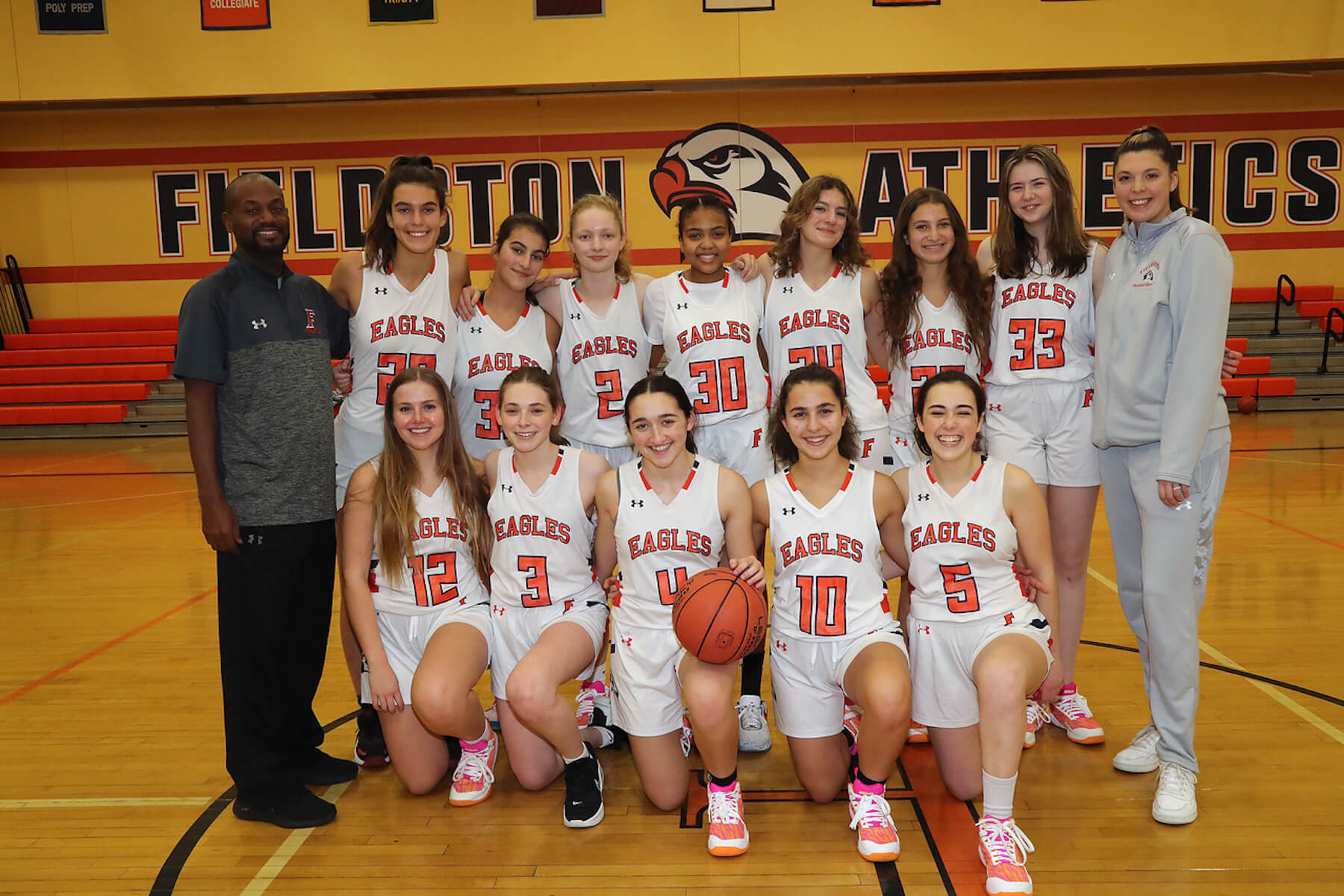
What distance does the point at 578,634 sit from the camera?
313 centimetres

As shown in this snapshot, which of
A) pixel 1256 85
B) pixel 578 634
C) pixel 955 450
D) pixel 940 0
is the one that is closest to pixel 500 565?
pixel 578 634

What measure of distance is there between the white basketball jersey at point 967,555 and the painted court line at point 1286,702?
0.75 metres

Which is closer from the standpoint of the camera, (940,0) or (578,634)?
(578,634)

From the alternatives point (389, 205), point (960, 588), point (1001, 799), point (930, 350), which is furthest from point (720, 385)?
point (1001, 799)

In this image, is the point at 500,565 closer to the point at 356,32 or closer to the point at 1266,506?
the point at 1266,506

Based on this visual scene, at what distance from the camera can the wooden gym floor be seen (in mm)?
2617

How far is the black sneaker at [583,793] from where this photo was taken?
9.52 ft

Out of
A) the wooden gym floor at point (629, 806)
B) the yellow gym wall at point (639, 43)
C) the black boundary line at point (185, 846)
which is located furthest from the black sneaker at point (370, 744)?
the yellow gym wall at point (639, 43)

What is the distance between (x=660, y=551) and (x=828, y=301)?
121 cm

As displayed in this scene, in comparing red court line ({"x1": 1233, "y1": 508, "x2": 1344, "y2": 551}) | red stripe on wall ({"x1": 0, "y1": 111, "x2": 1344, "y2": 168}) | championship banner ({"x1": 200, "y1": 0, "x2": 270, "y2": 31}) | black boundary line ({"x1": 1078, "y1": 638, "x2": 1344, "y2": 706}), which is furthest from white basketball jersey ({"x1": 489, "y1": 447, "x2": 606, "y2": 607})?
championship banner ({"x1": 200, "y1": 0, "x2": 270, "y2": 31})

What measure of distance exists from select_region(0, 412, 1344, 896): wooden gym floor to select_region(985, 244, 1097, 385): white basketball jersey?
125cm

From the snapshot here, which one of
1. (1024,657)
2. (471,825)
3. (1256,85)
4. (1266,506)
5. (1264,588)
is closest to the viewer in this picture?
(1024,657)

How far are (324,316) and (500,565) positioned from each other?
0.97 metres

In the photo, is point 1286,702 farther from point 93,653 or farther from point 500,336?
point 93,653
